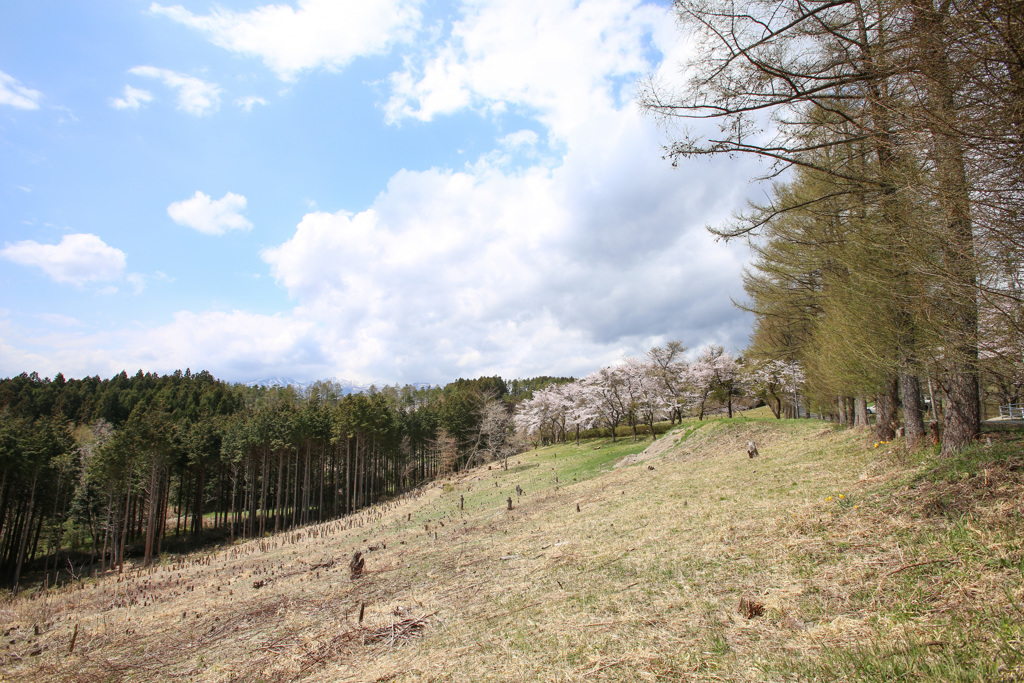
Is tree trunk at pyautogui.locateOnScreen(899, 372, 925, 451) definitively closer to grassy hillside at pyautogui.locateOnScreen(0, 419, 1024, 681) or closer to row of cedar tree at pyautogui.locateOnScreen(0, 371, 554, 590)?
grassy hillside at pyautogui.locateOnScreen(0, 419, 1024, 681)

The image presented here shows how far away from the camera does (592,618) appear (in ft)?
21.5

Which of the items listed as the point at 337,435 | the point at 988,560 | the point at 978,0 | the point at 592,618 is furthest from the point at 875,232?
the point at 337,435

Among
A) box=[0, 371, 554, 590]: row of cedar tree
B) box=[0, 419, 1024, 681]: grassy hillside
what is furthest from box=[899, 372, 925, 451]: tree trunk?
box=[0, 371, 554, 590]: row of cedar tree

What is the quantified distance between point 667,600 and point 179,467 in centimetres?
5300

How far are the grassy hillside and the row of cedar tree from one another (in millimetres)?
23232

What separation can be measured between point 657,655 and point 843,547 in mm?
3800

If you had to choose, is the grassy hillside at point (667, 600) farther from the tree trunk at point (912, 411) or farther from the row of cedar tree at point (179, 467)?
the row of cedar tree at point (179, 467)

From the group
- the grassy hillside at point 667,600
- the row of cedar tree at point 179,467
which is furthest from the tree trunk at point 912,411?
the row of cedar tree at point 179,467

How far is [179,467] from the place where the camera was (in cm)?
4431

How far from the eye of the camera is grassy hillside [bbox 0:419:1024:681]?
4.43 meters

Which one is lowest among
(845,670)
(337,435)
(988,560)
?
(337,435)

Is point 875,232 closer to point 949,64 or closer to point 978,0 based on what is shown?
point 949,64

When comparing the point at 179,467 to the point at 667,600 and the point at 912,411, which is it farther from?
the point at 912,411

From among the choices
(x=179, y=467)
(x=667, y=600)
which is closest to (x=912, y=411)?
(x=667, y=600)
